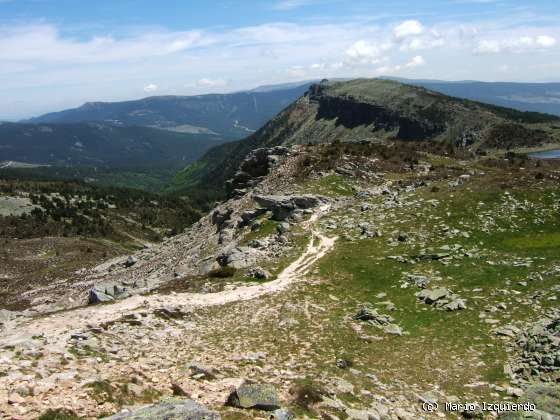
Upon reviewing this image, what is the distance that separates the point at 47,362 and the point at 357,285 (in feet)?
61.8

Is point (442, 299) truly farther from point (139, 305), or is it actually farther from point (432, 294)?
point (139, 305)

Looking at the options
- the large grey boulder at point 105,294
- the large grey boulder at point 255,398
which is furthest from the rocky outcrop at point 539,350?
the large grey boulder at point 105,294

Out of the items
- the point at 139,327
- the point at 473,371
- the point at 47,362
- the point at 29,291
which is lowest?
the point at 29,291

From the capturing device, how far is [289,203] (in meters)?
46.6

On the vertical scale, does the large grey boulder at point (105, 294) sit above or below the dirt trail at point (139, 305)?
below

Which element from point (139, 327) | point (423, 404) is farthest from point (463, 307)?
point (139, 327)

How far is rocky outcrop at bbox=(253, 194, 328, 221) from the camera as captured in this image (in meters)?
46.0

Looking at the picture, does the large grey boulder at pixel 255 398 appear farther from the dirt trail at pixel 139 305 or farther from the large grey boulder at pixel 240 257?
the large grey boulder at pixel 240 257

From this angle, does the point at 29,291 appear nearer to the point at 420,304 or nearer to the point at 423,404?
the point at 420,304

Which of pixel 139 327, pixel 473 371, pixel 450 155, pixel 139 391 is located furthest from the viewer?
pixel 450 155

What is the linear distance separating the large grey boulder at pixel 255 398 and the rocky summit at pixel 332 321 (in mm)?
51

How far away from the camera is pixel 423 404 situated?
16859 millimetres


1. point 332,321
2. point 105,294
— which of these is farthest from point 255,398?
point 105,294

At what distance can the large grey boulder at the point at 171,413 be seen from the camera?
39.8 ft
